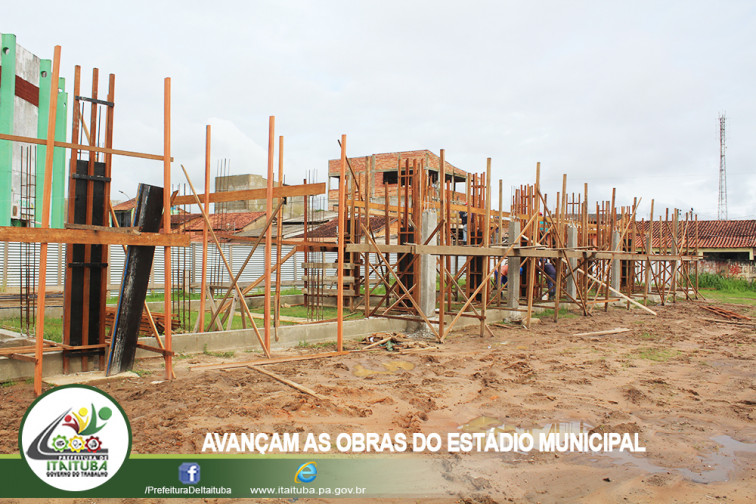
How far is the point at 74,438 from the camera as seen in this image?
4.17 meters

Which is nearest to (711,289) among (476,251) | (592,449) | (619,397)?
(476,251)

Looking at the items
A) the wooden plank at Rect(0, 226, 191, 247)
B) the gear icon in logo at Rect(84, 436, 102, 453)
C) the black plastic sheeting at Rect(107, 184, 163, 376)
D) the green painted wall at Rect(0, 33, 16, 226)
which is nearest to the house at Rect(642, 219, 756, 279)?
the black plastic sheeting at Rect(107, 184, 163, 376)

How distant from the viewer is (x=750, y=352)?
11.4 metres

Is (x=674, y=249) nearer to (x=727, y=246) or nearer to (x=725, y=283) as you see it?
(x=725, y=283)

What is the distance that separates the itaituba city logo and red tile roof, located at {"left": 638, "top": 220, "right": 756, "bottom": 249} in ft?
118

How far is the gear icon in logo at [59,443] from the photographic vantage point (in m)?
4.15

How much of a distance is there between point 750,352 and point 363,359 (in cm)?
821

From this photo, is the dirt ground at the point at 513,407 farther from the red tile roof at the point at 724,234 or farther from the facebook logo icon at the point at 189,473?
the red tile roof at the point at 724,234

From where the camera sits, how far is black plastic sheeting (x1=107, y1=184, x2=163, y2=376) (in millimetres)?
7266

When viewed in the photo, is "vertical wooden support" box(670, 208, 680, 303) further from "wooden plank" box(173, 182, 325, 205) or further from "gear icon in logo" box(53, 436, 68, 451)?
"gear icon in logo" box(53, 436, 68, 451)

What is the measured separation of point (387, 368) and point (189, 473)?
5.04 metres

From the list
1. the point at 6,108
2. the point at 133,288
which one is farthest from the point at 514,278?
the point at 6,108

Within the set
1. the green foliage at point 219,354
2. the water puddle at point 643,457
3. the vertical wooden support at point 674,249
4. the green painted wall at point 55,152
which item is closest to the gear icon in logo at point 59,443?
the water puddle at point 643,457

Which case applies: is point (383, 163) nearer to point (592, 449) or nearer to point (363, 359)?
point (363, 359)
